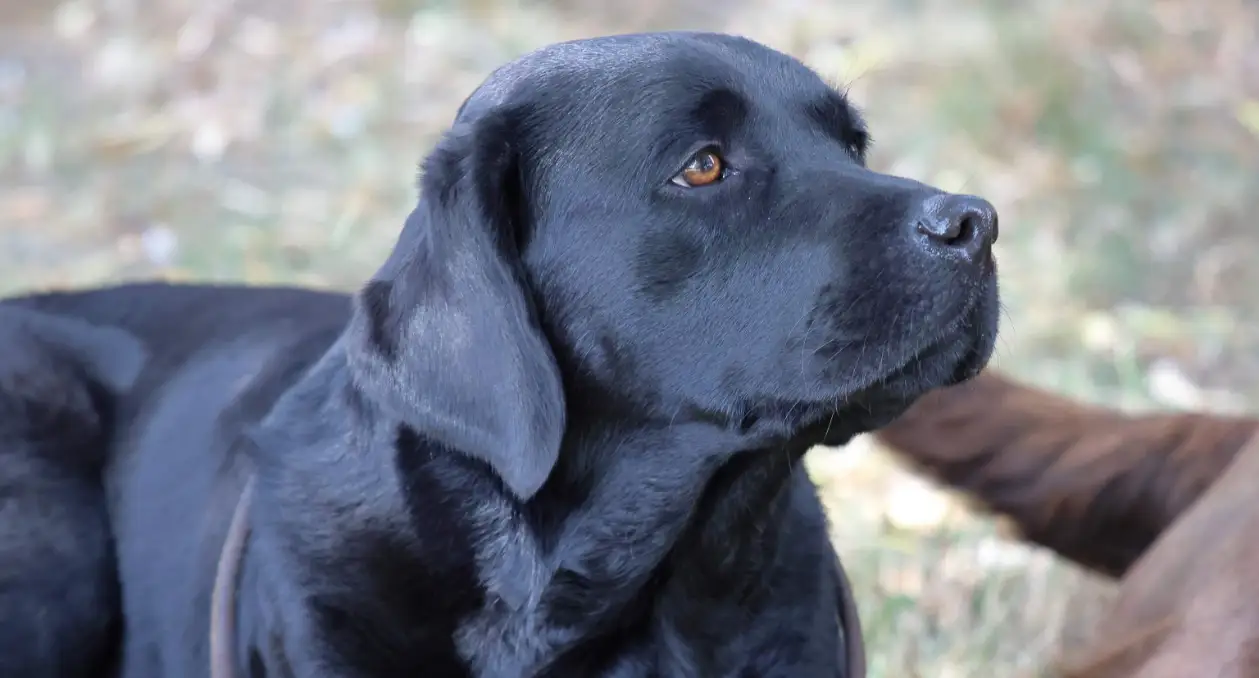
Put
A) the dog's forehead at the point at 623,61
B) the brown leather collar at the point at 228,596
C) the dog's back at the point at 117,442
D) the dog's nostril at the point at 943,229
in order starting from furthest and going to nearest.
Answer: the dog's back at the point at 117,442 < the brown leather collar at the point at 228,596 < the dog's forehead at the point at 623,61 < the dog's nostril at the point at 943,229

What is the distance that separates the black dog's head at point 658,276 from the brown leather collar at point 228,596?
0.45 meters

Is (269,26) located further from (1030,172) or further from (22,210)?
(1030,172)

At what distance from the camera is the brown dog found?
2.26 metres

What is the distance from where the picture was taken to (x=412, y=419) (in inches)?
74.4

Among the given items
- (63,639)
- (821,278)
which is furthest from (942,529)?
(63,639)

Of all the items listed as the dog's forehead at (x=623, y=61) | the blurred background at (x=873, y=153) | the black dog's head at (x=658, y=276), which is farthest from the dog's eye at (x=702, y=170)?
the blurred background at (x=873, y=153)

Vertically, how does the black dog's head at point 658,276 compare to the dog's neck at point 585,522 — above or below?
above

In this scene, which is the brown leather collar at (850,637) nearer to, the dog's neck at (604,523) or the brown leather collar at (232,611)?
the brown leather collar at (232,611)

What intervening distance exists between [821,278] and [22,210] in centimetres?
410

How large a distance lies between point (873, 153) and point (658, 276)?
3.51m

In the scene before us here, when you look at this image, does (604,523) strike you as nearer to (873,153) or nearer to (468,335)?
(468,335)

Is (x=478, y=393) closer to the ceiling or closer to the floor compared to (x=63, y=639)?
closer to the ceiling

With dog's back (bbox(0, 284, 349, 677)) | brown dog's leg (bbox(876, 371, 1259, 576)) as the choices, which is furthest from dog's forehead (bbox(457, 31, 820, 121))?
brown dog's leg (bbox(876, 371, 1259, 576))

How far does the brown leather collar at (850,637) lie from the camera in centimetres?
224
